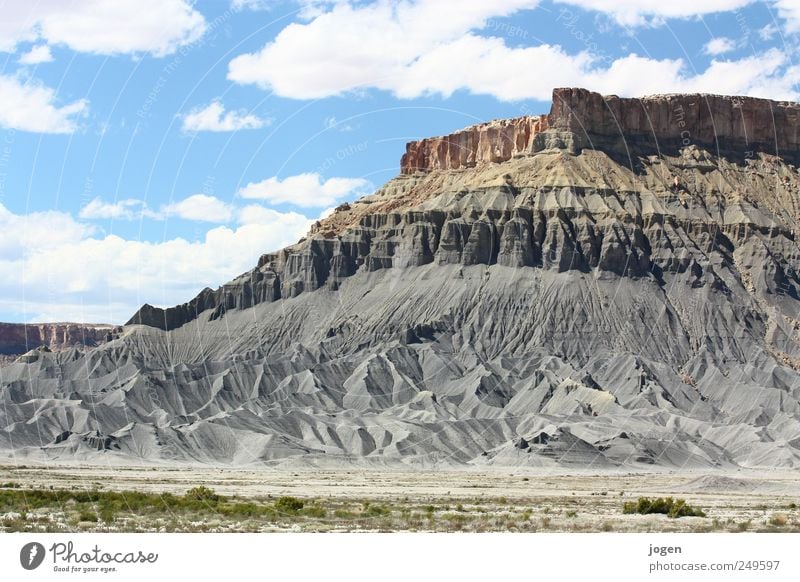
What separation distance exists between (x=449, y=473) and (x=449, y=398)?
4554cm

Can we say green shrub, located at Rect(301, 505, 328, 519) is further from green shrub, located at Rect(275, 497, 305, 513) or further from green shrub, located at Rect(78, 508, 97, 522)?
green shrub, located at Rect(78, 508, 97, 522)

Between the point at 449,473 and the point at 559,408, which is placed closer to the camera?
the point at 449,473

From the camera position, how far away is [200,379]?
602 feet
